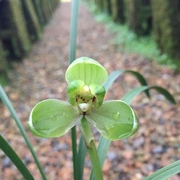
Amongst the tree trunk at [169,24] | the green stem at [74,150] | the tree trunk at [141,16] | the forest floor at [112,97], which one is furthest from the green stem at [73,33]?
the tree trunk at [141,16]

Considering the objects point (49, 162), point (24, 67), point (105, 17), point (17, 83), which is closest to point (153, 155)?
point (49, 162)

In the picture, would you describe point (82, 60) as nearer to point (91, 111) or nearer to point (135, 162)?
point (91, 111)

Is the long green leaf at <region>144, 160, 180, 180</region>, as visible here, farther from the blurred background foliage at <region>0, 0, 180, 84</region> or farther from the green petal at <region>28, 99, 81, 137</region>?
the blurred background foliage at <region>0, 0, 180, 84</region>

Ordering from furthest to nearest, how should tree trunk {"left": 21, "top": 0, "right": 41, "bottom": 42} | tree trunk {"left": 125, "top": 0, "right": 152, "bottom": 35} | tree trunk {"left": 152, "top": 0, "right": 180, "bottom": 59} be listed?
tree trunk {"left": 21, "top": 0, "right": 41, "bottom": 42}
tree trunk {"left": 125, "top": 0, "right": 152, "bottom": 35}
tree trunk {"left": 152, "top": 0, "right": 180, "bottom": 59}

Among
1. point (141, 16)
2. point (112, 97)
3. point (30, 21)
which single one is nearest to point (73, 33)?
point (112, 97)

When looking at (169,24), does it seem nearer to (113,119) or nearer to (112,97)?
(112,97)

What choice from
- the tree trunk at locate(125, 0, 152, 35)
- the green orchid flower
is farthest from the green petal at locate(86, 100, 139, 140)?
the tree trunk at locate(125, 0, 152, 35)
